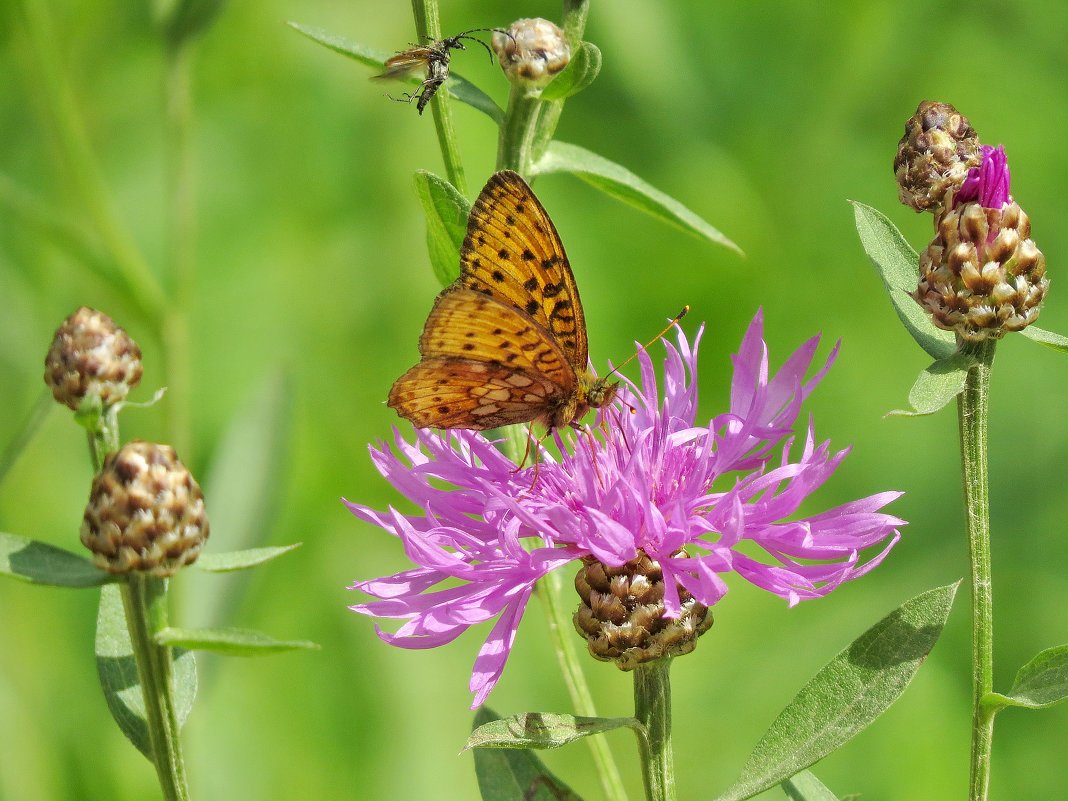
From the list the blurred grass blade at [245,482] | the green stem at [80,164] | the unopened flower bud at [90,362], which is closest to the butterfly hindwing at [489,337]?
the unopened flower bud at [90,362]

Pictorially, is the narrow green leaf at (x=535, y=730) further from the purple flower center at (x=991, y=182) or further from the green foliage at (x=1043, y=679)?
the purple flower center at (x=991, y=182)

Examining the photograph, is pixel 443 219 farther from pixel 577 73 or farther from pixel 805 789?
pixel 805 789

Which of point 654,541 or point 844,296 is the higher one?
point 654,541

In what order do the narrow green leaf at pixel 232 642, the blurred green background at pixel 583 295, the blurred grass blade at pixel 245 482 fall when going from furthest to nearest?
1. the blurred green background at pixel 583 295
2. the blurred grass blade at pixel 245 482
3. the narrow green leaf at pixel 232 642

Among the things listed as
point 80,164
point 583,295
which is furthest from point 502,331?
point 583,295

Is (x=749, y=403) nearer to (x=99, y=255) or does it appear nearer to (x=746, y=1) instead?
(x=99, y=255)

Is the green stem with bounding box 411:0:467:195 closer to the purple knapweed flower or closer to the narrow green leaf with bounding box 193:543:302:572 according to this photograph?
the purple knapweed flower

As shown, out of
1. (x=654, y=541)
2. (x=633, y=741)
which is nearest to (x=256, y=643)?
(x=654, y=541)
